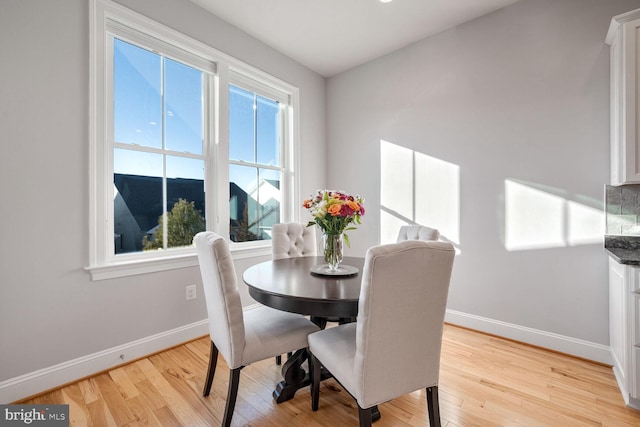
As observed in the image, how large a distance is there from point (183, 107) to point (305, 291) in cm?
212

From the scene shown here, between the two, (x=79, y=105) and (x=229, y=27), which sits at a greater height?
(x=229, y=27)

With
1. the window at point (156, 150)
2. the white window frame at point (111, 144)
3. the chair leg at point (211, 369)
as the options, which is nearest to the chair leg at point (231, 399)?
the chair leg at point (211, 369)

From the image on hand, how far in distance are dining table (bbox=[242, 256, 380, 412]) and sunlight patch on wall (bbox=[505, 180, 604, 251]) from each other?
150 cm

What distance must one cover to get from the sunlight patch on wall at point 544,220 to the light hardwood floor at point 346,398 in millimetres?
904

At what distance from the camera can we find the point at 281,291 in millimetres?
1426

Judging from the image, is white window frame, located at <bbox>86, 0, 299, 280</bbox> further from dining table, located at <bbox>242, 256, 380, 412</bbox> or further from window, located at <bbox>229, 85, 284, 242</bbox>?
dining table, located at <bbox>242, 256, 380, 412</bbox>

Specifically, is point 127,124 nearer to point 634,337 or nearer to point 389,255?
point 389,255

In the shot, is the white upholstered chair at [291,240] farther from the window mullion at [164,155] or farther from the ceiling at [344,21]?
the ceiling at [344,21]

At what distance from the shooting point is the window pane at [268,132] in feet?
10.8

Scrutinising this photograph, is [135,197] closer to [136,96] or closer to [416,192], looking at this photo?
[136,96]

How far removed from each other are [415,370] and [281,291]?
0.69m

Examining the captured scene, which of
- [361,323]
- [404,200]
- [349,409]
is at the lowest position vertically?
[349,409]

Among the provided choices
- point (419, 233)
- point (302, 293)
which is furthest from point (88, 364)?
point (419, 233)

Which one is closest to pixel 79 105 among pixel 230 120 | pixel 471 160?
pixel 230 120
